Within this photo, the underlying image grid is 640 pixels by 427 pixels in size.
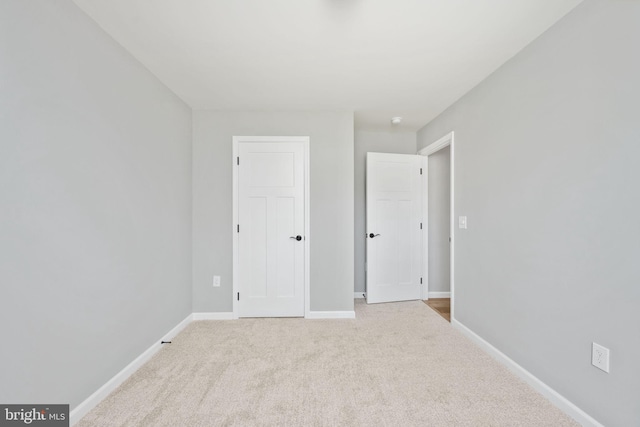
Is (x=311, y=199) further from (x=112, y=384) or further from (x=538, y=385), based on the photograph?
(x=538, y=385)

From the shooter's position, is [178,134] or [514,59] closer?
[514,59]

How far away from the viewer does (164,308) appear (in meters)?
2.41

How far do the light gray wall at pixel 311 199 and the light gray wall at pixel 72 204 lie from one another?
64cm

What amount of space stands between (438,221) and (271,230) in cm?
247

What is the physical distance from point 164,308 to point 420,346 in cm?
244

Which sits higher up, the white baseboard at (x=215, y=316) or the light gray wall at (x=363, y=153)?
the light gray wall at (x=363, y=153)

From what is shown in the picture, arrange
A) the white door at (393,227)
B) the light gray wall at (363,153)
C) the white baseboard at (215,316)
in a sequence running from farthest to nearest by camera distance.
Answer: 1. the light gray wall at (363,153)
2. the white door at (393,227)
3. the white baseboard at (215,316)

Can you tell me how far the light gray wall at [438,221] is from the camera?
375 centimetres

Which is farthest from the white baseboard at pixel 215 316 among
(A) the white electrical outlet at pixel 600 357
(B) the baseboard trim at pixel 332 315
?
(A) the white electrical outlet at pixel 600 357

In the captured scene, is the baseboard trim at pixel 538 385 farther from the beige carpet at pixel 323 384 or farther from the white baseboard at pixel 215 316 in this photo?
the white baseboard at pixel 215 316

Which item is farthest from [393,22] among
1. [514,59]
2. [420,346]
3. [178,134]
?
[420,346]

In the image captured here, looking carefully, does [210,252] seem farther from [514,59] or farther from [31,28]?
[514,59]

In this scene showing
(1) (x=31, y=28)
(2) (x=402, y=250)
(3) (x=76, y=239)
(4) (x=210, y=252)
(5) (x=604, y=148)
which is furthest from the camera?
(2) (x=402, y=250)

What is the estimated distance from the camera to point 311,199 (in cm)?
298
